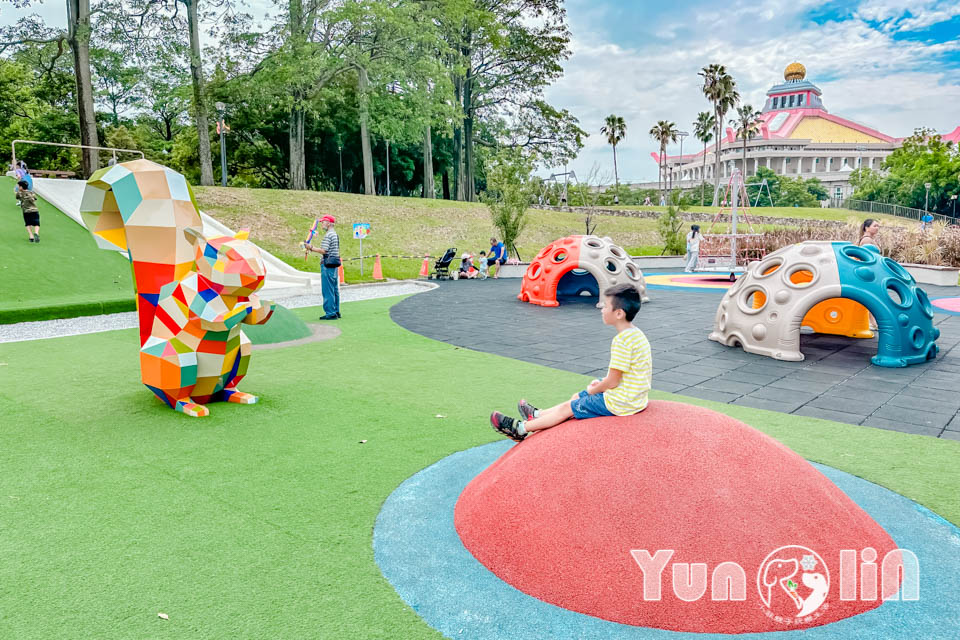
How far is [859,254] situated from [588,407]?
7052mm

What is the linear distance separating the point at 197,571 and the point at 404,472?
1742 millimetres

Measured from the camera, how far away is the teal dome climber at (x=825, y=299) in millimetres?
8484

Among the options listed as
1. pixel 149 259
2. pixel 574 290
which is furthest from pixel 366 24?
pixel 149 259

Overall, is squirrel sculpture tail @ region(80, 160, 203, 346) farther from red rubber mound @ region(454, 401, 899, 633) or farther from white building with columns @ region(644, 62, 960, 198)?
white building with columns @ region(644, 62, 960, 198)

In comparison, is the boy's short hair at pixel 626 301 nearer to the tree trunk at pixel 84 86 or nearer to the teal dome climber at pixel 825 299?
the teal dome climber at pixel 825 299

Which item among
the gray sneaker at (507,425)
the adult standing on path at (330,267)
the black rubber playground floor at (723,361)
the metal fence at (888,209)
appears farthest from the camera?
the metal fence at (888,209)

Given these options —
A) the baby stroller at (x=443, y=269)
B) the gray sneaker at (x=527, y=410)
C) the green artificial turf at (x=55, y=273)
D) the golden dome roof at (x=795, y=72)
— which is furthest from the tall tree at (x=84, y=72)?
the golden dome roof at (x=795, y=72)

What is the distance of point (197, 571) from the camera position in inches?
136

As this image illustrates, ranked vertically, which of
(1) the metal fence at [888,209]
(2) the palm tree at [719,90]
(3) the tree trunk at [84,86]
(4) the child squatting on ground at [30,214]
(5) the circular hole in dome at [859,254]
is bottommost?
(5) the circular hole in dome at [859,254]

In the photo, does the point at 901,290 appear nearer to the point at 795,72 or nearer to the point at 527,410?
the point at 527,410

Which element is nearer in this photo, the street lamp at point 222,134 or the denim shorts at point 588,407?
the denim shorts at point 588,407

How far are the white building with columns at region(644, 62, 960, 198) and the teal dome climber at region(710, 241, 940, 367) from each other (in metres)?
90.9

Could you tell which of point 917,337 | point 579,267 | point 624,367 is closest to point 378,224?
point 579,267

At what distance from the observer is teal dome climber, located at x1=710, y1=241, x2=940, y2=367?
334 inches
